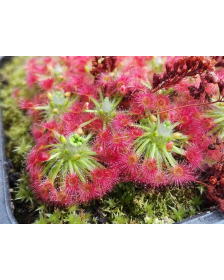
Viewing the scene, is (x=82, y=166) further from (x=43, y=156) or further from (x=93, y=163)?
(x=43, y=156)

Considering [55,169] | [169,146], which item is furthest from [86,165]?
[169,146]

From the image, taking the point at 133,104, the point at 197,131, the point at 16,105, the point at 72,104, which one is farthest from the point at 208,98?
the point at 16,105

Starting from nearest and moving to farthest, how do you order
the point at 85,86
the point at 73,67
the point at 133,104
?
the point at 133,104 < the point at 85,86 < the point at 73,67

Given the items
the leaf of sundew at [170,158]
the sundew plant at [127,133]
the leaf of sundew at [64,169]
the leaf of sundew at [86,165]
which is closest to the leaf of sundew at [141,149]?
the sundew plant at [127,133]

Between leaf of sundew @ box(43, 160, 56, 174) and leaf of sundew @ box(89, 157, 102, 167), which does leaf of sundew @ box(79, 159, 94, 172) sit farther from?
leaf of sundew @ box(43, 160, 56, 174)

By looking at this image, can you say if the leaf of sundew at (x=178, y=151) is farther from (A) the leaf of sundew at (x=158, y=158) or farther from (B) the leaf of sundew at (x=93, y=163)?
(B) the leaf of sundew at (x=93, y=163)

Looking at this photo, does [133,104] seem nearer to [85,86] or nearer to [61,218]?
[85,86]

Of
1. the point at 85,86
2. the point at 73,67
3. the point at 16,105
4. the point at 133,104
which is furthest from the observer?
the point at 16,105

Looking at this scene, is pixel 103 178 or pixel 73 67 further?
pixel 73 67
